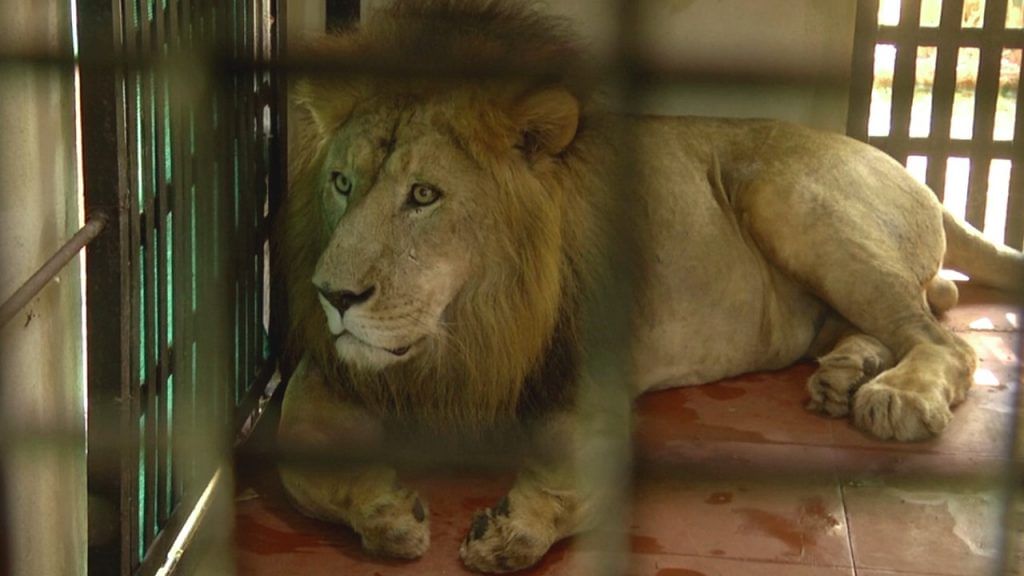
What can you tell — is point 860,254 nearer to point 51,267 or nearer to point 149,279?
point 149,279

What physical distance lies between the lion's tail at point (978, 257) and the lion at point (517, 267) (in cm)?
43

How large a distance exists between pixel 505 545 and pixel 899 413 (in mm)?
892

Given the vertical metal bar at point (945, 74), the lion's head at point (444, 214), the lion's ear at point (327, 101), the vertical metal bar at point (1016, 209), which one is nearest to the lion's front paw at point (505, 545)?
the lion's head at point (444, 214)

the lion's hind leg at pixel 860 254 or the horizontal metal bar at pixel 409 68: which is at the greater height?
the horizontal metal bar at pixel 409 68

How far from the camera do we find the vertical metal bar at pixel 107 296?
1.74m

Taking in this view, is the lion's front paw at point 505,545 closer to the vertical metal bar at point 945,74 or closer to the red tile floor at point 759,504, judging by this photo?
the red tile floor at point 759,504

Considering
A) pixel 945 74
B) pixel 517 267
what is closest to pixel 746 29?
pixel 945 74

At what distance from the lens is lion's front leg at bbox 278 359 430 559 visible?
87.6 inches

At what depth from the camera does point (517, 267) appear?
7.97ft

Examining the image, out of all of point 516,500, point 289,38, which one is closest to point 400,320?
point 516,500

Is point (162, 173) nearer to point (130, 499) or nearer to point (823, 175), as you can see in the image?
point (130, 499)

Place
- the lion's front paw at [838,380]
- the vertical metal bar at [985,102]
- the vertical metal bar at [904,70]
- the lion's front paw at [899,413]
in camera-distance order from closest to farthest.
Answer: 1. the lion's front paw at [899,413]
2. the lion's front paw at [838,380]
3. the vertical metal bar at [985,102]
4. the vertical metal bar at [904,70]

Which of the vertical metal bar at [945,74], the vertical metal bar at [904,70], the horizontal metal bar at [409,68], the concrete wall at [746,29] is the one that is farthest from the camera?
the vertical metal bar at [904,70]

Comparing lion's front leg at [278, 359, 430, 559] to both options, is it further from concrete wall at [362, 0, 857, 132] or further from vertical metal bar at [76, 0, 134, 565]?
concrete wall at [362, 0, 857, 132]
